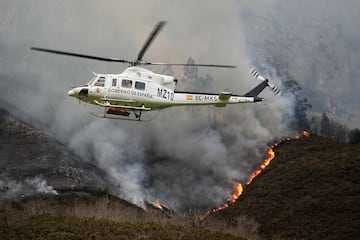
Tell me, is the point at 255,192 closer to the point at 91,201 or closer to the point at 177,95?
the point at 91,201

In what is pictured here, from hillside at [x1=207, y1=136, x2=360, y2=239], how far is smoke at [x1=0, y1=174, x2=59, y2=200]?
121ft

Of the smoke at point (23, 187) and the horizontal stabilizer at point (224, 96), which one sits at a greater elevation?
the horizontal stabilizer at point (224, 96)

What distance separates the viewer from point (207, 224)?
91062mm

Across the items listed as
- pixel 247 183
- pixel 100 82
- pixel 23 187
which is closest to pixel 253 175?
pixel 247 183

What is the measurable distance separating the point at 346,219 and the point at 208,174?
4488cm

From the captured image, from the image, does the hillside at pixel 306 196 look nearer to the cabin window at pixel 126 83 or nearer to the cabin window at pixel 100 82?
the cabin window at pixel 126 83

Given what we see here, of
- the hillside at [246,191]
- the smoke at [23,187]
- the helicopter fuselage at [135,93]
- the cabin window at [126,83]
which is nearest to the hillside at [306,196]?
the hillside at [246,191]

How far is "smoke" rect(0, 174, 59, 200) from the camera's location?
341 feet

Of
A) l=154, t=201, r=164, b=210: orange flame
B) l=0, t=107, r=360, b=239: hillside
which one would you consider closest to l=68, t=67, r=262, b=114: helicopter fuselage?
l=0, t=107, r=360, b=239: hillside

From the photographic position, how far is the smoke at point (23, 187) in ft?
341

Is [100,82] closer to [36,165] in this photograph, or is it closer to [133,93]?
[133,93]

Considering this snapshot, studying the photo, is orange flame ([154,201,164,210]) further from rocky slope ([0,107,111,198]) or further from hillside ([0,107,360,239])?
rocky slope ([0,107,111,198])

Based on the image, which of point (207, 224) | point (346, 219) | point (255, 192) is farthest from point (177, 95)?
point (255, 192)

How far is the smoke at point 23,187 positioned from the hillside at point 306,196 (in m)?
36.8
